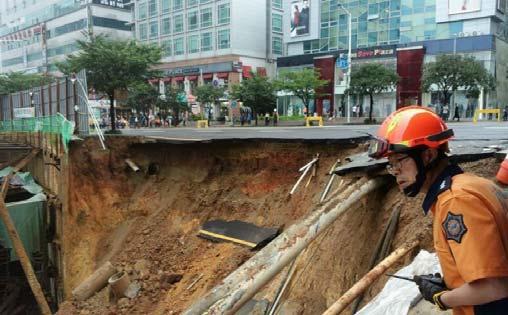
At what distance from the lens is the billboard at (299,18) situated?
48.9 meters

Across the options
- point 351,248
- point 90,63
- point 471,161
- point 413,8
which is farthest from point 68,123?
point 413,8

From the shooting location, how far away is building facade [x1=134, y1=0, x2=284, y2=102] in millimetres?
52688

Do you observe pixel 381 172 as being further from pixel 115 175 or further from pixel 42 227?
pixel 42 227

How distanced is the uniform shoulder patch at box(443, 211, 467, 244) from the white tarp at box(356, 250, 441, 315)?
4.37 ft

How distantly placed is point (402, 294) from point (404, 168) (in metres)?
1.32

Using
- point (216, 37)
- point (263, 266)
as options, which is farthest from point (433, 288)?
point (216, 37)

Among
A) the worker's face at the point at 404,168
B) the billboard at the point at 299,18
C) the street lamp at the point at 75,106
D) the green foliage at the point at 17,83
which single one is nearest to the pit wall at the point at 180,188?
the street lamp at the point at 75,106

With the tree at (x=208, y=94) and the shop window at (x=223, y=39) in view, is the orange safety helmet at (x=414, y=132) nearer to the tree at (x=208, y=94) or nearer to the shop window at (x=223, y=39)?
the tree at (x=208, y=94)

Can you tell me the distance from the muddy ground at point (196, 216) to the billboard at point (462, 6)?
36.8 m

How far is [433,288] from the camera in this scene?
195 cm

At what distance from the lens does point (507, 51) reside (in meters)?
41.0

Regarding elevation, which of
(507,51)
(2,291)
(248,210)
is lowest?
(2,291)

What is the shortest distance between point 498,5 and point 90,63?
116ft

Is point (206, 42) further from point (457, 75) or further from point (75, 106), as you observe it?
point (75, 106)
